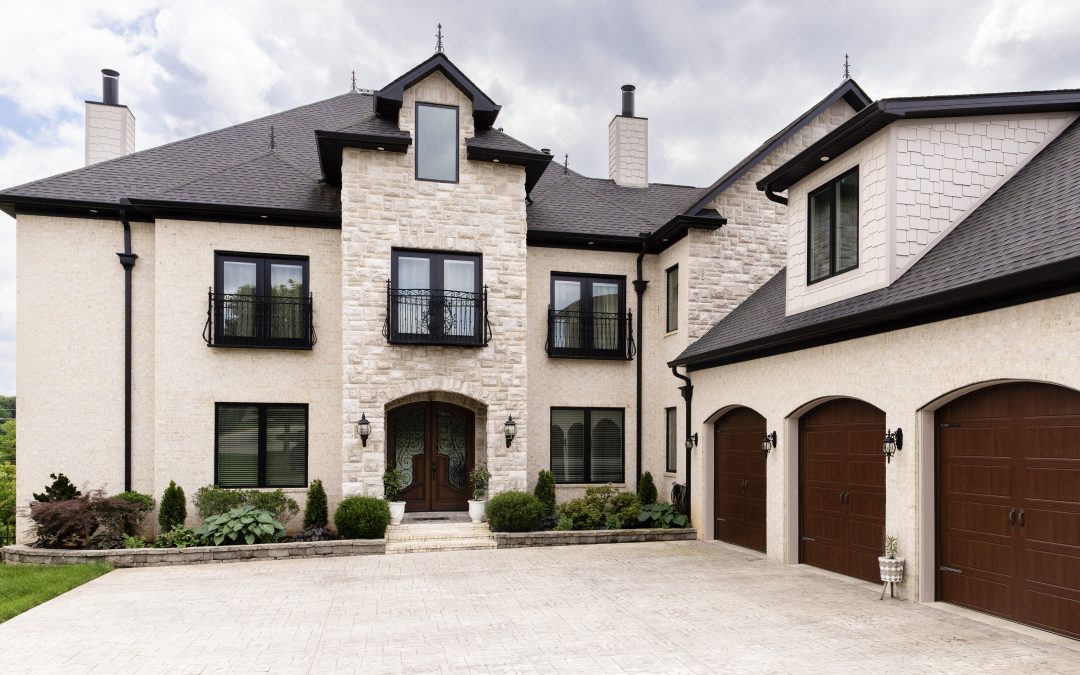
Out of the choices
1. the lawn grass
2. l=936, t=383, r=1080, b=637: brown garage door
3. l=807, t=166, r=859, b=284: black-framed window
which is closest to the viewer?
l=936, t=383, r=1080, b=637: brown garage door

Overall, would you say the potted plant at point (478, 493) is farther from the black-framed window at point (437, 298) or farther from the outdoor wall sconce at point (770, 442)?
the outdoor wall sconce at point (770, 442)

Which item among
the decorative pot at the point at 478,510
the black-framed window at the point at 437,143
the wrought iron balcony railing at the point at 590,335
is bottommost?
the decorative pot at the point at 478,510

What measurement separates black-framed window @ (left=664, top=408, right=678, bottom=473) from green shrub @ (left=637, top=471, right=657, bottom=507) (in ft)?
1.92

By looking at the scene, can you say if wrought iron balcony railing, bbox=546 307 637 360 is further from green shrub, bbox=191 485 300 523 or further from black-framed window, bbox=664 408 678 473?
green shrub, bbox=191 485 300 523

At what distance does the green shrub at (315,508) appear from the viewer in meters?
12.9

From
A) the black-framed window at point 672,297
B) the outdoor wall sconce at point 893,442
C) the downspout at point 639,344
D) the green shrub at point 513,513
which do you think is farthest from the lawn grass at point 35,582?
the black-framed window at point 672,297

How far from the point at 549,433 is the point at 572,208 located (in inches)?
199

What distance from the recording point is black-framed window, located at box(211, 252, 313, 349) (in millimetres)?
13250

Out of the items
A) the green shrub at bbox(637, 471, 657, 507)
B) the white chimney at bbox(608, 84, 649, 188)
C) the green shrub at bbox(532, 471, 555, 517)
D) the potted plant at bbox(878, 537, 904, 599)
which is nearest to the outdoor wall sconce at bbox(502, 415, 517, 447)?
the green shrub at bbox(532, 471, 555, 517)

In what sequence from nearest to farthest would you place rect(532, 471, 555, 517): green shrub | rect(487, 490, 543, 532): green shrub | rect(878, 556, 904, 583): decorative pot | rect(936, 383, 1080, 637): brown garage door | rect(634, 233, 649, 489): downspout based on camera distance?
1. rect(936, 383, 1080, 637): brown garage door
2. rect(878, 556, 904, 583): decorative pot
3. rect(487, 490, 543, 532): green shrub
4. rect(532, 471, 555, 517): green shrub
5. rect(634, 233, 649, 489): downspout

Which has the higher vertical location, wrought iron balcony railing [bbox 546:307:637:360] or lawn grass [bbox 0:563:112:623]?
wrought iron balcony railing [bbox 546:307:637:360]

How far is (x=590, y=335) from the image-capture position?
15172mm

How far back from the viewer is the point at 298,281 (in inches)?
543

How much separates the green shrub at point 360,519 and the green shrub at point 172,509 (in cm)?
271
